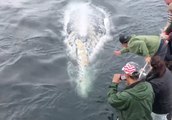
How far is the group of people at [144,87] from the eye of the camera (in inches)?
384

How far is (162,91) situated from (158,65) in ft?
3.13

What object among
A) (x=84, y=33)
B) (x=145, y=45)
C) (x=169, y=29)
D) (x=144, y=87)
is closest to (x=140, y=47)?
(x=145, y=45)

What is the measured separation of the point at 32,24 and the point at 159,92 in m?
13.5

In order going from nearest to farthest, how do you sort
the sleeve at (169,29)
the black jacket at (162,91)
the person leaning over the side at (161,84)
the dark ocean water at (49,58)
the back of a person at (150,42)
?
1. the person leaning over the side at (161,84)
2. the black jacket at (162,91)
3. the back of a person at (150,42)
4. the sleeve at (169,29)
5. the dark ocean water at (49,58)

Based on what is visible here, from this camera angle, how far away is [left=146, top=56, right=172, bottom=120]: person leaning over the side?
1058cm

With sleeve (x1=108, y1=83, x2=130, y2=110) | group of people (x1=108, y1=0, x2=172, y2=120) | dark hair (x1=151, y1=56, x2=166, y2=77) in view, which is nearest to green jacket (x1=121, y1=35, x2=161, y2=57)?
group of people (x1=108, y1=0, x2=172, y2=120)

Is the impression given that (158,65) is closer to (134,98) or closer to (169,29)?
(134,98)

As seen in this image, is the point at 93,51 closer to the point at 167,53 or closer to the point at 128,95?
the point at 167,53

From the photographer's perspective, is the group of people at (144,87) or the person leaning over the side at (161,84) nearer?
the group of people at (144,87)

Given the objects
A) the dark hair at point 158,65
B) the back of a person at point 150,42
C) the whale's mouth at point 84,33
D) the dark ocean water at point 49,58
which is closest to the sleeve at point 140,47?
the back of a person at point 150,42

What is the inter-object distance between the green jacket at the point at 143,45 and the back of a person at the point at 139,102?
292cm

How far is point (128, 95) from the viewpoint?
9664 mm

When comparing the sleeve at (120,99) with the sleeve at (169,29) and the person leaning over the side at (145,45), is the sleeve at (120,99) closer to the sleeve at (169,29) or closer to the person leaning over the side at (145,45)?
the person leaning over the side at (145,45)

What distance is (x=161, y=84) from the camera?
1080cm
